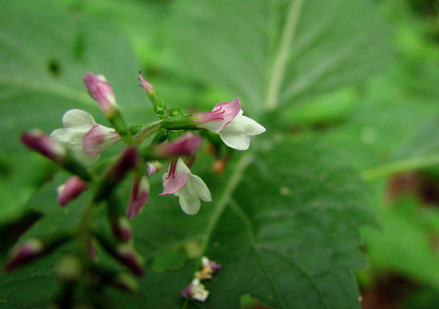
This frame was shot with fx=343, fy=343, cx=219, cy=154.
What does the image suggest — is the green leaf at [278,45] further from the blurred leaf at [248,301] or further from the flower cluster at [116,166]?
the flower cluster at [116,166]

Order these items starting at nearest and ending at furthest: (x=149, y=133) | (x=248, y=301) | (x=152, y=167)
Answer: (x=149, y=133)
(x=152, y=167)
(x=248, y=301)

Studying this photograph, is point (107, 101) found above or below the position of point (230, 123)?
below

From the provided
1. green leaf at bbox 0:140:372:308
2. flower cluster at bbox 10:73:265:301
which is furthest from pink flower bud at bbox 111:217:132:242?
green leaf at bbox 0:140:372:308

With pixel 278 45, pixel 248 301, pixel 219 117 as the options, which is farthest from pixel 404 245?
pixel 219 117

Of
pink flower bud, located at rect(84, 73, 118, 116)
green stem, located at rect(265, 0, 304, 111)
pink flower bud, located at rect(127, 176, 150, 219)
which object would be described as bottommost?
pink flower bud, located at rect(127, 176, 150, 219)

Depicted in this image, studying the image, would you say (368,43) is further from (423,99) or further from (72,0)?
(72,0)

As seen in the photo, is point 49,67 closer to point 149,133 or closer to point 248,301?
point 149,133

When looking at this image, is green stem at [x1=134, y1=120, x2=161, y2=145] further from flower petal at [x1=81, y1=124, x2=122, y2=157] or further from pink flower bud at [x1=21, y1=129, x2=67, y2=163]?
pink flower bud at [x1=21, y1=129, x2=67, y2=163]

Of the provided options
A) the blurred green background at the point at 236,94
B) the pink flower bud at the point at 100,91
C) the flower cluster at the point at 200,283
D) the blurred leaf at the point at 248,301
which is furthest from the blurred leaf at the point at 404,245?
the pink flower bud at the point at 100,91
